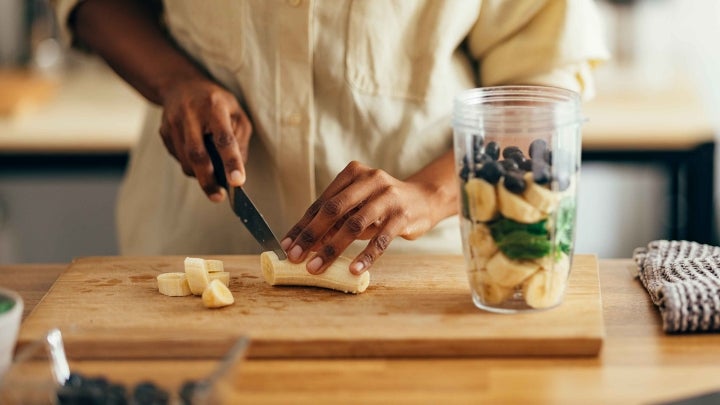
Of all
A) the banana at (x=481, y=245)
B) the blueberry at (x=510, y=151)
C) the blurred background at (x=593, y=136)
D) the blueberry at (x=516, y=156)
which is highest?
the blueberry at (x=510, y=151)

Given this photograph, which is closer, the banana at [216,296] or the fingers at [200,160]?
the banana at [216,296]

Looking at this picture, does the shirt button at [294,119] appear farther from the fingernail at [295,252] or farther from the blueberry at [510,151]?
the blueberry at [510,151]

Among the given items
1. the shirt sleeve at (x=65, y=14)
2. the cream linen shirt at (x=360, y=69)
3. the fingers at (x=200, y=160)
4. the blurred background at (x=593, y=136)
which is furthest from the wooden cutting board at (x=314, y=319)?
the blurred background at (x=593, y=136)

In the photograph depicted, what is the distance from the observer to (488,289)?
1196 mm

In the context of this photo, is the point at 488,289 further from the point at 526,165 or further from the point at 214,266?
the point at 214,266

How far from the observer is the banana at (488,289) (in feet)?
3.90

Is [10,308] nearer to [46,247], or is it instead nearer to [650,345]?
[650,345]

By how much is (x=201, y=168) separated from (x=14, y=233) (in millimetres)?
1845

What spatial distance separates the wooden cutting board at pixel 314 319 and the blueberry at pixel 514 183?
0.15 m

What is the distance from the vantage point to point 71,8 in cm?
167

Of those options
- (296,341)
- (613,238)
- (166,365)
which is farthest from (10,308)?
(613,238)

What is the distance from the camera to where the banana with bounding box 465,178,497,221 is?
1.14 metres

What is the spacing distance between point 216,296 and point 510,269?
339 mm

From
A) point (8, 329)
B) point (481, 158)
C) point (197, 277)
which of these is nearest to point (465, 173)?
point (481, 158)
